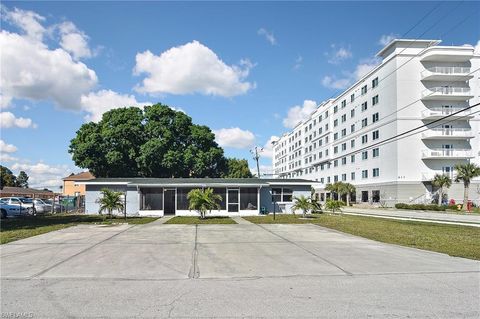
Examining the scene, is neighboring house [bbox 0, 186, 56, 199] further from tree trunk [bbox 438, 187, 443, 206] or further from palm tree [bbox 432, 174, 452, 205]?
tree trunk [bbox 438, 187, 443, 206]

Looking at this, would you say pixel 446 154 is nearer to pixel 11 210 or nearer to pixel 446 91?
pixel 446 91

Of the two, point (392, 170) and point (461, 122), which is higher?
point (461, 122)

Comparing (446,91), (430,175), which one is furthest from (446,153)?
(446,91)

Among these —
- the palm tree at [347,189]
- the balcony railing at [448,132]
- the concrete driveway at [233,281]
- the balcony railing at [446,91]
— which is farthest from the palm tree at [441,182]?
the concrete driveway at [233,281]

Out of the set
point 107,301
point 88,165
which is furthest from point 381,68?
point 107,301

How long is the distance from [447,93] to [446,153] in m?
8.17

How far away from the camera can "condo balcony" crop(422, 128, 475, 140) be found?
50.5 m

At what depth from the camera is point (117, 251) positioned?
11633 mm

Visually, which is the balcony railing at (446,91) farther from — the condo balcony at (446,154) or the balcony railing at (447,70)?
the condo balcony at (446,154)

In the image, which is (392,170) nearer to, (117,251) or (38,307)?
(117,251)

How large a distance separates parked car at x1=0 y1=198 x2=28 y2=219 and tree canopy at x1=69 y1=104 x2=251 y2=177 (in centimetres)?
1289

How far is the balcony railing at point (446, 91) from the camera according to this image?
166ft

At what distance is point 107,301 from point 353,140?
62879 mm

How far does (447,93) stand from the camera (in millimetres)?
50562
